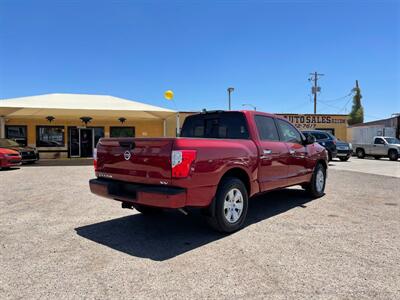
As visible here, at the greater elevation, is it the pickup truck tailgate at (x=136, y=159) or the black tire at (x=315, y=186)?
the pickup truck tailgate at (x=136, y=159)

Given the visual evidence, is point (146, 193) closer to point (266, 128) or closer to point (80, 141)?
point (266, 128)

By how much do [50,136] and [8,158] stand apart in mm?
8707

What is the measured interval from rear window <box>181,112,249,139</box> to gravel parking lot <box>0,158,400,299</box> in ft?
5.03

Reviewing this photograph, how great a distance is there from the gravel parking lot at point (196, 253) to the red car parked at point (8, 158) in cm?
820

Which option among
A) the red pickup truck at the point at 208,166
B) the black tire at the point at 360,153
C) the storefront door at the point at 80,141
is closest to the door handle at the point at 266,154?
the red pickup truck at the point at 208,166

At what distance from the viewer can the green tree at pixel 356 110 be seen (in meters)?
68.9

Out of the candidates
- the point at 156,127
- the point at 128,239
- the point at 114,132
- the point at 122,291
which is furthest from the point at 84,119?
the point at 122,291

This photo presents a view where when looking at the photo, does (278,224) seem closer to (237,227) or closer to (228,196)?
(237,227)

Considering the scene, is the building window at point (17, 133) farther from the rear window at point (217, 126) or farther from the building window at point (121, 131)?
the rear window at point (217, 126)

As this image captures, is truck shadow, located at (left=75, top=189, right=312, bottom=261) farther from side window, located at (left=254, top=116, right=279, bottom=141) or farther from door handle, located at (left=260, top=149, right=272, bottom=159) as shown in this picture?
side window, located at (left=254, top=116, right=279, bottom=141)

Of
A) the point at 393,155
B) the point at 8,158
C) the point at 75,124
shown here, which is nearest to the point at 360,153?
the point at 393,155

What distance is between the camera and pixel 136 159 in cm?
429

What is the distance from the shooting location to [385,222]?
5301 mm

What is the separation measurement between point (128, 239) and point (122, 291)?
1.53 meters
